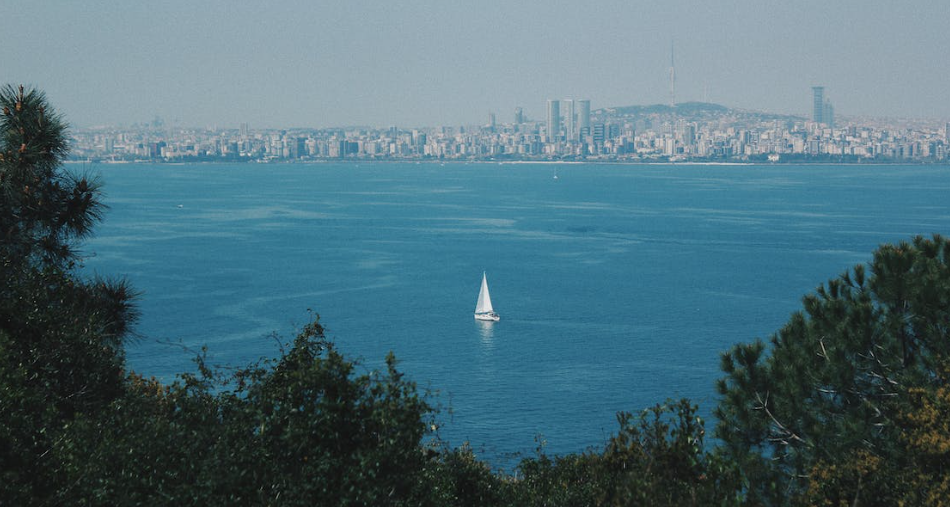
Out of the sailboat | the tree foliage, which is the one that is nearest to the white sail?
the sailboat

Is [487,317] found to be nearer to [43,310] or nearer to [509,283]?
[509,283]

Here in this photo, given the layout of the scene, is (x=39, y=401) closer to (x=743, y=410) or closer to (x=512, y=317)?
(x=743, y=410)

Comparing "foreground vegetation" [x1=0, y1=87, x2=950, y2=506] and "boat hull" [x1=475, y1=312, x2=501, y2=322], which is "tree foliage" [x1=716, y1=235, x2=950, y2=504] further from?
"boat hull" [x1=475, y1=312, x2=501, y2=322]

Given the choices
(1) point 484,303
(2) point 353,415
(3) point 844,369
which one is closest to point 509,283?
(1) point 484,303

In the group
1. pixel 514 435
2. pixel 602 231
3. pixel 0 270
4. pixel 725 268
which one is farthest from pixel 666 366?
pixel 602 231

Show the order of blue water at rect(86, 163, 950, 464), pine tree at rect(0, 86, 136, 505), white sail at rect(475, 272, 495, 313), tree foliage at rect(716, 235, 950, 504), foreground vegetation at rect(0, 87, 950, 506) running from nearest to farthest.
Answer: foreground vegetation at rect(0, 87, 950, 506), pine tree at rect(0, 86, 136, 505), tree foliage at rect(716, 235, 950, 504), blue water at rect(86, 163, 950, 464), white sail at rect(475, 272, 495, 313)

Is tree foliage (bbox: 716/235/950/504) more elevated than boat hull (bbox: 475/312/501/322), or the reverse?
tree foliage (bbox: 716/235/950/504)
